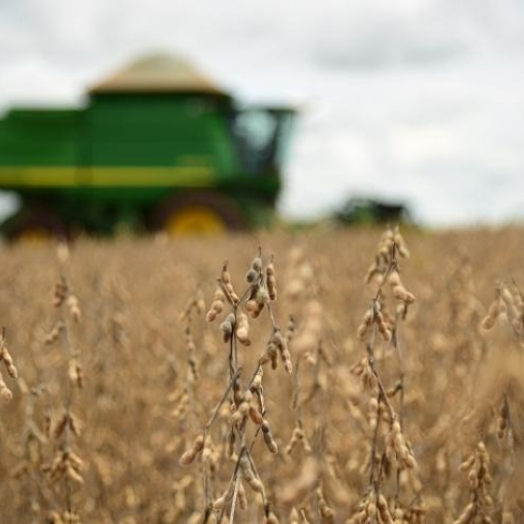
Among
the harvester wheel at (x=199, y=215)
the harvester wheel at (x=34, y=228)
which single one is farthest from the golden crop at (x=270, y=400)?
the harvester wheel at (x=34, y=228)

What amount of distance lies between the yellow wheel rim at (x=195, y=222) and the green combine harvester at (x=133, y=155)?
17.1 inches

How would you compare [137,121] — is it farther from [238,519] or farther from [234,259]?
[238,519]

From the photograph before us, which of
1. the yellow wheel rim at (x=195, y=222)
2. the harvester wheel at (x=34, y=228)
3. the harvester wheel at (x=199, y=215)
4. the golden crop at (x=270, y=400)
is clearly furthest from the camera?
the harvester wheel at (x=34, y=228)

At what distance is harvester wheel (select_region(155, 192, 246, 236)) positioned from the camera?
14891 millimetres

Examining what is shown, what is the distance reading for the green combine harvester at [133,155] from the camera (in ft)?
52.3

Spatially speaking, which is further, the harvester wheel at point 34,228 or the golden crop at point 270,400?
the harvester wheel at point 34,228

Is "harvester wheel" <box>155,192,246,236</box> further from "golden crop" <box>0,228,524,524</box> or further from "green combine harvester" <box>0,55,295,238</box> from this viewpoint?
"golden crop" <box>0,228,524,524</box>

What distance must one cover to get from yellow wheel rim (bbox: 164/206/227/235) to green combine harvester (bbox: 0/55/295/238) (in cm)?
43

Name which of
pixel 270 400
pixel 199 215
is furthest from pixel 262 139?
pixel 270 400

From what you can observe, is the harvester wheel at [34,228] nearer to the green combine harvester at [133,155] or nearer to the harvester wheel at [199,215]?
the green combine harvester at [133,155]

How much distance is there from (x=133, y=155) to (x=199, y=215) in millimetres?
1860

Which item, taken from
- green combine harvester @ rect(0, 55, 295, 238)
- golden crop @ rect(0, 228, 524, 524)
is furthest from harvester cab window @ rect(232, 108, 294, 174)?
golden crop @ rect(0, 228, 524, 524)

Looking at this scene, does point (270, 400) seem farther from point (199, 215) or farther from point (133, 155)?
point (133, 155)

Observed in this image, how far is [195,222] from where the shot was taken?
15.1 metres
